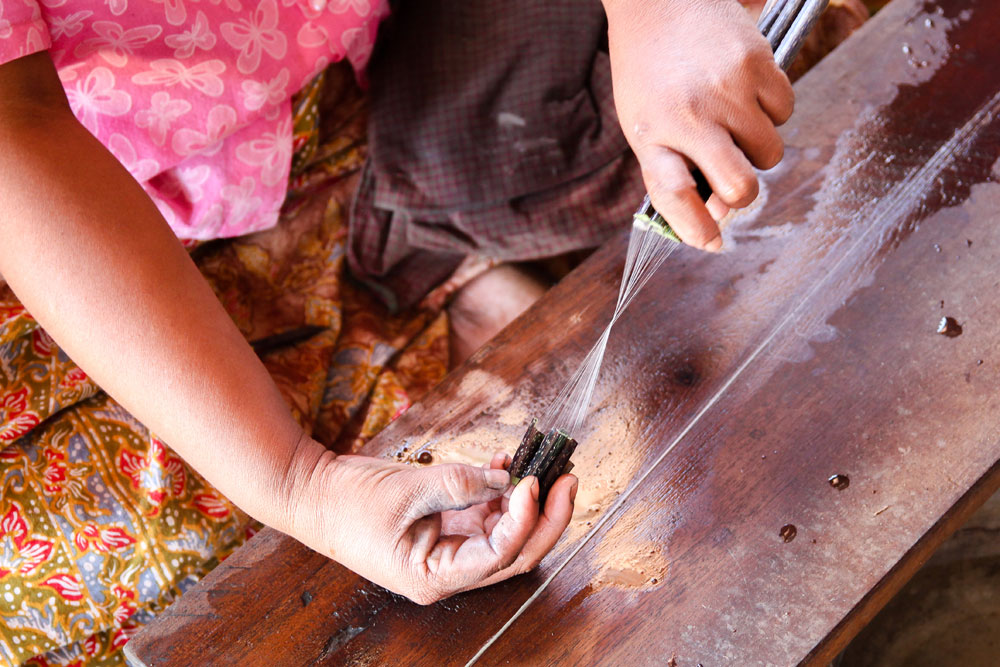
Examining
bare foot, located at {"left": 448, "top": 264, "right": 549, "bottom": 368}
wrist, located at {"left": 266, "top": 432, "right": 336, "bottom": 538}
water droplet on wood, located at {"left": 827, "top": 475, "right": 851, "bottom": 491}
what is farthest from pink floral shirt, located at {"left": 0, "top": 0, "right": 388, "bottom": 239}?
water droplet on wood, located at {"left": 827, "top": 475, "right": 851, "bottom": 491}

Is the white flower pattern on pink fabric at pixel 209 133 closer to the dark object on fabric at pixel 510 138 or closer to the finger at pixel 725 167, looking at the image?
the dark object on fabric at pixel 510 138

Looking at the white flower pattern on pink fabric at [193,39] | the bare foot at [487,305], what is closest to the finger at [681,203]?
the bare foot at [487,305]

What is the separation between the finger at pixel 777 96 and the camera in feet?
3.16

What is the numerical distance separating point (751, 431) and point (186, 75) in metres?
0.99

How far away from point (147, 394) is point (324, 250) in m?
0.54

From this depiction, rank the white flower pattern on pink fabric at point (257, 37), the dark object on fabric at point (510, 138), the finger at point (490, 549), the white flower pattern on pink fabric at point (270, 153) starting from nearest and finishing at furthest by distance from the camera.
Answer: the finger at point (490, 549)
the white flower pattern on pink fabric at point (257, 37)
the white flower pattern on pink fabric at point (270, 153)
the dark object on fabric at point (510, 138)

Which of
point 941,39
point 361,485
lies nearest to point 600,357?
point 361,485

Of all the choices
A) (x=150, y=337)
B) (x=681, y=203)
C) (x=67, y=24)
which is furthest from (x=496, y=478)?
(x=67, y=24)

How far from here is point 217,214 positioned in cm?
138

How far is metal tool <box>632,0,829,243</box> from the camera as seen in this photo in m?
0.97

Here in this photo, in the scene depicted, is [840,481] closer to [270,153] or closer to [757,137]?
[757,137]

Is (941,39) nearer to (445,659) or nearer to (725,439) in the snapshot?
(725,439)

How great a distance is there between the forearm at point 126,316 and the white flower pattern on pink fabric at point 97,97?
13cm

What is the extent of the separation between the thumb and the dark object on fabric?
64 cm
